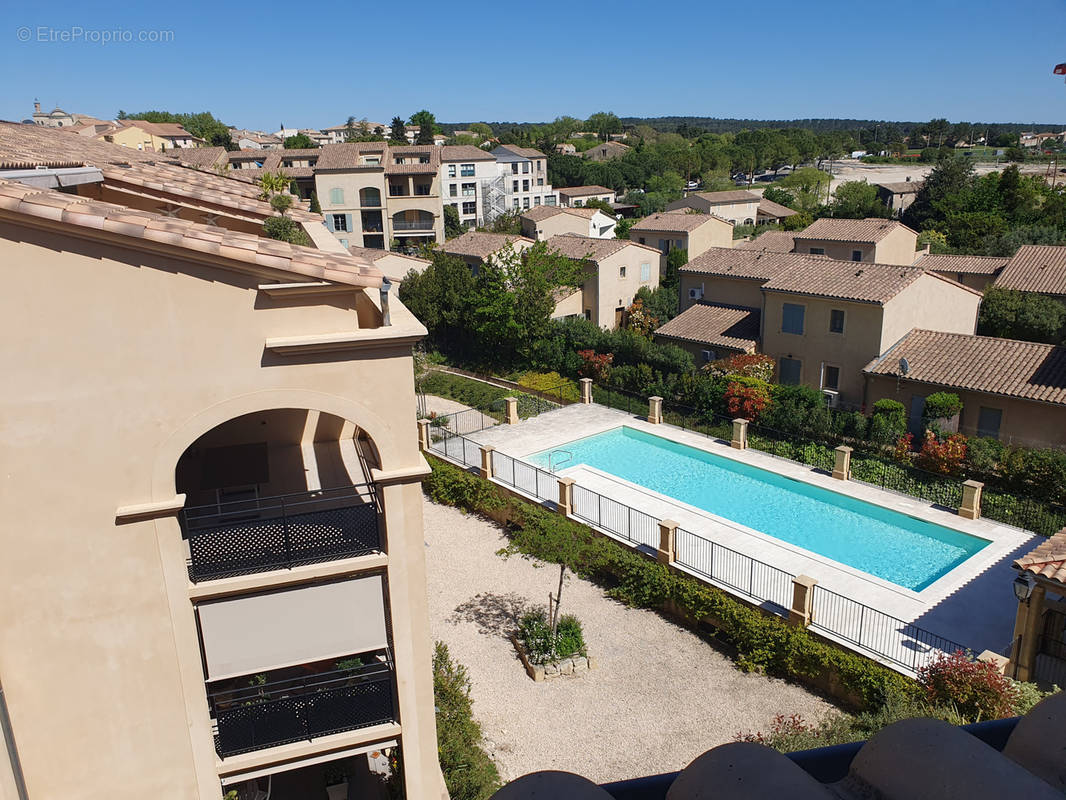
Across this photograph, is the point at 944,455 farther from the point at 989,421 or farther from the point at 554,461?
the point at 554,461

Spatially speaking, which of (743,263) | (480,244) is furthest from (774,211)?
(743,263)

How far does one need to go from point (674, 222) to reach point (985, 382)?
99.0 ft

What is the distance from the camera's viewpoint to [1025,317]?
33.7 m

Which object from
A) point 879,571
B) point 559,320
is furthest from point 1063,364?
point 559,320

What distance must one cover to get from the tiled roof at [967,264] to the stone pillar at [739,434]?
23492 mm

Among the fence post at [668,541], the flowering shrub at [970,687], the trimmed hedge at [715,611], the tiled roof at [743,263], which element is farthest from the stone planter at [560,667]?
the tiled roof at [743,263]

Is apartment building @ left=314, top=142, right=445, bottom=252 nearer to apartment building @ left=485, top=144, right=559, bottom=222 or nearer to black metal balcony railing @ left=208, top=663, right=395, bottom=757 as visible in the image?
apartment building @ left=485, top=144, right=559, bottom=222

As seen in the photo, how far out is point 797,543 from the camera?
21969mm

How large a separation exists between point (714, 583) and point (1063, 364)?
15658mm

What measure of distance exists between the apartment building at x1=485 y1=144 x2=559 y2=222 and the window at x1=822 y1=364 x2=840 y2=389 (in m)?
59.8

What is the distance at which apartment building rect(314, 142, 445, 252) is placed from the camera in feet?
221

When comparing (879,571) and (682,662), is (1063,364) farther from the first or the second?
(682,662)

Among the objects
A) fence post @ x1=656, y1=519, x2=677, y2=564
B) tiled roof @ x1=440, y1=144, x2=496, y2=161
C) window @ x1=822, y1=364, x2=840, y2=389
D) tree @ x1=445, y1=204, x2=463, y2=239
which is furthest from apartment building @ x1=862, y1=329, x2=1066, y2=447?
tiled roof @ x1=440, y1=144, x2=496, y2=161

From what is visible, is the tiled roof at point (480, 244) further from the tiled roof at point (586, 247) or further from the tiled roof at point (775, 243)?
the tiled roof at point (775, 243)
